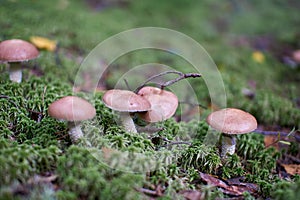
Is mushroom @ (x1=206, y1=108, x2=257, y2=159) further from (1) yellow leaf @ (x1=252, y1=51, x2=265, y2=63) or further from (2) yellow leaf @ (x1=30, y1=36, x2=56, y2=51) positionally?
(1) yellow leaf @ (x1=252, y1=51, x2=265, y2=63)

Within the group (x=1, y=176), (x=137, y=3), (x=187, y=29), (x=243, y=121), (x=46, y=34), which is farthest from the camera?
(x=137, y=3)

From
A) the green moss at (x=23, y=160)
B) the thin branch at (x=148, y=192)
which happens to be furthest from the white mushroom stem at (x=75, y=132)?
the thin branch at (x=148, y=192)

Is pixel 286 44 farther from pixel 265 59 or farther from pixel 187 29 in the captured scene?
pixel 187 29

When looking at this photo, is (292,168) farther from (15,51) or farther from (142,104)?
(15,51)

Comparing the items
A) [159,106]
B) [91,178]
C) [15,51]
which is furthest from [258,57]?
[91,178]

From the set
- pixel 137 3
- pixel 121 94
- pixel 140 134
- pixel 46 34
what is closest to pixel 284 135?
pixel 140 134

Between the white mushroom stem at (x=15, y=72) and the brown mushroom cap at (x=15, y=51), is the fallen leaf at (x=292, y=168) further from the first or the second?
the white mushroom stem at (x=15, y=72)
